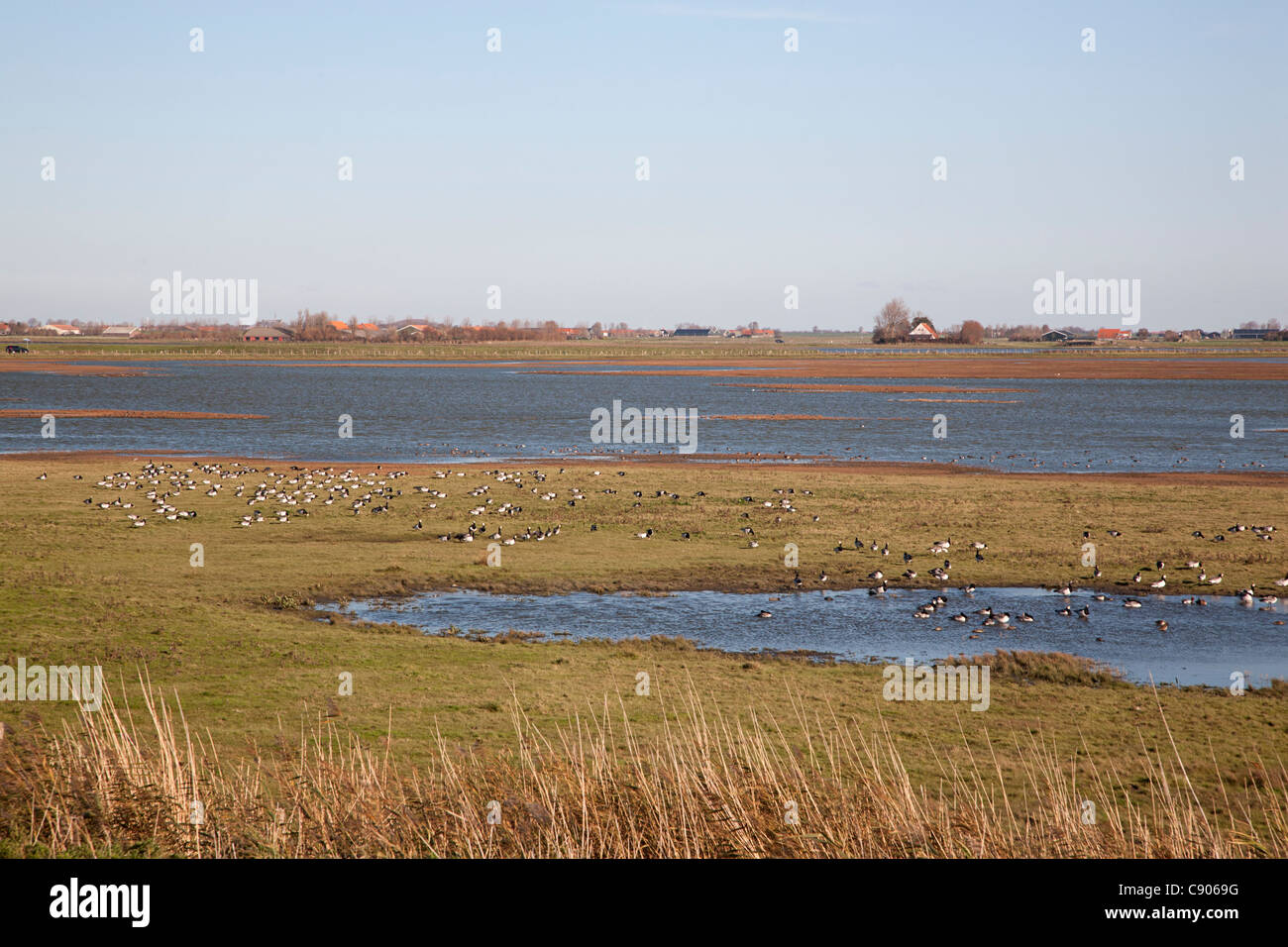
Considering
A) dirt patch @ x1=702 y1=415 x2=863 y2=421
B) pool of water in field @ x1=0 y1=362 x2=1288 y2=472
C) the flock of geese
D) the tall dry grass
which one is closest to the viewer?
the tall dry grass

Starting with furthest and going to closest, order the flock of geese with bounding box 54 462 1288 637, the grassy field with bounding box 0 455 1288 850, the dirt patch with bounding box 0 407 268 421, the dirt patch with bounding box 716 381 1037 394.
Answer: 1. the dirt patch with bounding box 716 381 1037 394
2. the dirt patch with bounding box 0 407 268 421
3. the flock of geese with bounding box 54 462 1288 637
4. the grassy field with bounding box 0 455 1288 850

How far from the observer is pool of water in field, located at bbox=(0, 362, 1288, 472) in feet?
155

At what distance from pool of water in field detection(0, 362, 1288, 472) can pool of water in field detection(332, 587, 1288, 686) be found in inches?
879

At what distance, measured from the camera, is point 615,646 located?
17.6 meters

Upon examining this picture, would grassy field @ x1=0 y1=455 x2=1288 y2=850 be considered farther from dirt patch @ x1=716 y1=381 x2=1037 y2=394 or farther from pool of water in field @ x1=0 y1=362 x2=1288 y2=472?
dirt patch @ x1=716 y1=381 x2=1037 y2=394

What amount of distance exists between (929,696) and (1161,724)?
2.95 metres

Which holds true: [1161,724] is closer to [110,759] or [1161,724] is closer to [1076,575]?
[1076,575]

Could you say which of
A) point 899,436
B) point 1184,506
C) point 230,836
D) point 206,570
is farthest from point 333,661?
point 899,436

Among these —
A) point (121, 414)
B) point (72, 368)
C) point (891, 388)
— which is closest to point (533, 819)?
point (121, 414)

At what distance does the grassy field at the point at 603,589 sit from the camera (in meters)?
13.1

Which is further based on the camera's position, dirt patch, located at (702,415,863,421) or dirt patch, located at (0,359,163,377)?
dirt patch, located at (0,359,163,377)

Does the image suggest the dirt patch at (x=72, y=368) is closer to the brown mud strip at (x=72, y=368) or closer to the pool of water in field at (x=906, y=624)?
the brown mud strip at (x=72, y=368)

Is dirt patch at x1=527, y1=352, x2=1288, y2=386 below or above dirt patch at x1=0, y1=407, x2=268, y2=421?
above

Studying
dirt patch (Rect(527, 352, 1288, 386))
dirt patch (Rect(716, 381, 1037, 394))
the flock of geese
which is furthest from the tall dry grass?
dirt patch (Rect(527, 352, 1288, 386))
